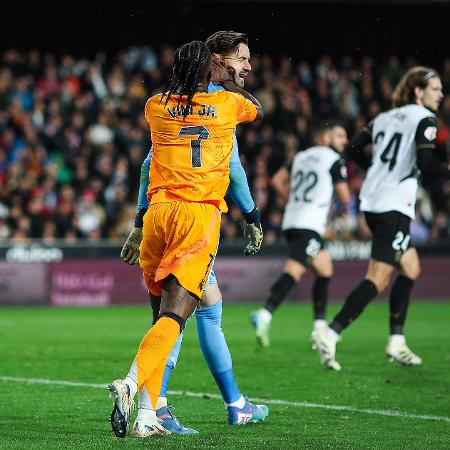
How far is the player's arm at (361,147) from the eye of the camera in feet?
32.4

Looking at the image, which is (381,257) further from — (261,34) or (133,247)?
(261,34)

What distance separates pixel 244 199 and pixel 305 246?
579cm

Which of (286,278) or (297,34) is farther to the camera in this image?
(297,34)

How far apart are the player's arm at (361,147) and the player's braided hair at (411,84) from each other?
339mm

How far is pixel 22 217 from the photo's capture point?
754 inches

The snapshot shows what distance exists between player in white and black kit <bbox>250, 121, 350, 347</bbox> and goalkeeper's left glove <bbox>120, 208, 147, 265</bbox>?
5.52 meters

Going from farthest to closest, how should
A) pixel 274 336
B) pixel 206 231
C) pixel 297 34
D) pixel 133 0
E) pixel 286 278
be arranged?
pixel 297 34 → pixel 133 0 → pixel 274 336 → pixel 286 278 → pixel 206 231

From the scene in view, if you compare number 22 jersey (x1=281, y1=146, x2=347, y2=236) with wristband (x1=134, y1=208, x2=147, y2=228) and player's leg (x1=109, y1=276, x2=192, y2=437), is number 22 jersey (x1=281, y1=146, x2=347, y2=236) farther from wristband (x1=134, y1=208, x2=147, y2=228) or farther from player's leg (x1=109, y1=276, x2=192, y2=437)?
player's leg (x1=109, y1=276, x2=192, y2=437)

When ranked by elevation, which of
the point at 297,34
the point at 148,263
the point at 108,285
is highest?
the point at 297,34

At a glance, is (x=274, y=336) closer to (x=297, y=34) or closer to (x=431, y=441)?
(x=431, y=441)

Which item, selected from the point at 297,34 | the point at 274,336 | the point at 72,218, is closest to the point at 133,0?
the point at 297,34

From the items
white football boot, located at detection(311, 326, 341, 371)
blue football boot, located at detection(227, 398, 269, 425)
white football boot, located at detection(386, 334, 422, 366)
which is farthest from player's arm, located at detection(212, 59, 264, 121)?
white football boot, located at detection(386, 334, 422, 366)

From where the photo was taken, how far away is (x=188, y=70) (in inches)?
231

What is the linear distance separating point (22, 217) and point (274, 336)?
7405 mm
